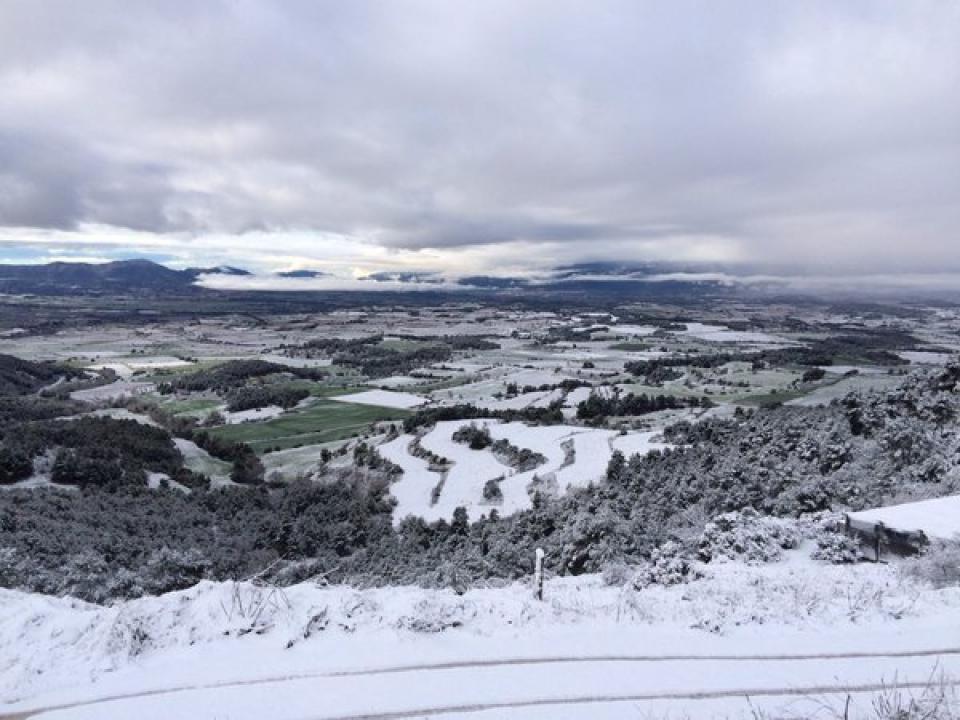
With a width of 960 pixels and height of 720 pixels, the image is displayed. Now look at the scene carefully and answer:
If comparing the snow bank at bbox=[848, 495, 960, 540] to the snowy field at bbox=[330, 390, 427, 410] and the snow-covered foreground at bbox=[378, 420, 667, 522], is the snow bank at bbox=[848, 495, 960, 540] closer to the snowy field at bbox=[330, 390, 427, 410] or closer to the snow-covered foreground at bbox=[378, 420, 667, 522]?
the snow-covered foreground at bbox=[378, 420, 667, 522]

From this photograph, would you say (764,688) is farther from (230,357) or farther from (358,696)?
(230,357)

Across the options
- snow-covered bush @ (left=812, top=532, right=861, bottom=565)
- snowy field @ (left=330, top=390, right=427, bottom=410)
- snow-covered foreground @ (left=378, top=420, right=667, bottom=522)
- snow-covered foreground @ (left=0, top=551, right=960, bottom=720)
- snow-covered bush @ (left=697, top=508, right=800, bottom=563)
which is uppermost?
snow-covered foreground @ (left=0, top=551, right=960, bottom=720)

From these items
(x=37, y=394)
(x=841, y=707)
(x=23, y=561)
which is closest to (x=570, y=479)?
(x=23, y=561)

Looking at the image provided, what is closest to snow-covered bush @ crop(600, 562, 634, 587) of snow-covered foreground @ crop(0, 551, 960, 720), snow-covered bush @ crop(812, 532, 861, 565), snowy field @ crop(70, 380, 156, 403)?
snow-covered foreground @ crop(0, 551, 960, 720)

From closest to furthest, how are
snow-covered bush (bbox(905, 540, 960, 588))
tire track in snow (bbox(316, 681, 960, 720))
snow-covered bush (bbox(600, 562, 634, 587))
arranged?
tire track in snow (bbox(316, 681, 960, 720))
snow-covered bush (bbox(905, 540, 960, 588))
snow-covered bush (bbox(600, 562, 634, 587))

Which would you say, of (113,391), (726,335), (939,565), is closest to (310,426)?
(113,391)

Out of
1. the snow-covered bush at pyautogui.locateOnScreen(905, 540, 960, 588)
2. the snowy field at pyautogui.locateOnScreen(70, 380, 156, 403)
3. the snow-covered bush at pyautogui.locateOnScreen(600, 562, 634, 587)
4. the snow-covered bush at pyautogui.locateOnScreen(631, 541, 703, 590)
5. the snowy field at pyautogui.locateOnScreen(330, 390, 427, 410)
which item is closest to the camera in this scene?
the snow-covered bush at pyautogui.locateOnScreen(905, 540, 960, 588)

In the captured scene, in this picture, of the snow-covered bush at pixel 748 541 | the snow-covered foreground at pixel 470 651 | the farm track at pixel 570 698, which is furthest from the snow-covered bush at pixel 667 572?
the farm track at pixel 570 698
